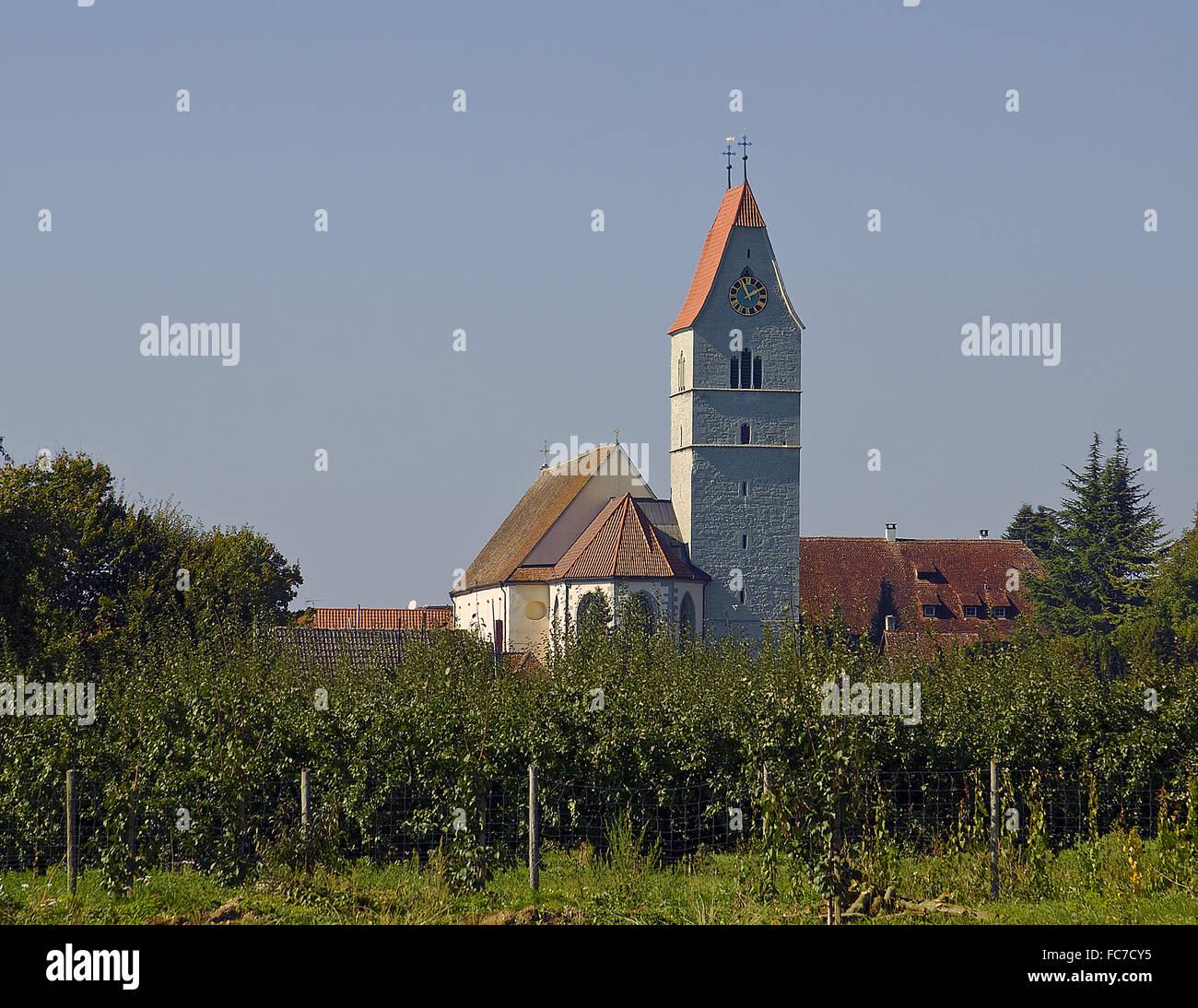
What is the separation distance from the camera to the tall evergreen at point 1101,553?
68.0 metres

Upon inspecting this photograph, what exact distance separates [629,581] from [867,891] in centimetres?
4495

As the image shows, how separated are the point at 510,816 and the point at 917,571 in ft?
195

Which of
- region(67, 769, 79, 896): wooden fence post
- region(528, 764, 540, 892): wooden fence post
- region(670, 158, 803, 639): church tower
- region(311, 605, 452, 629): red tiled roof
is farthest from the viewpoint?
region(311, 605, 452, 629): red tiled roof

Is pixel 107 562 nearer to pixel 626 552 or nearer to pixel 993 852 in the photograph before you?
pixel 626 552

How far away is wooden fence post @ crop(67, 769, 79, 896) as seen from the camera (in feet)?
Answer: 50.5

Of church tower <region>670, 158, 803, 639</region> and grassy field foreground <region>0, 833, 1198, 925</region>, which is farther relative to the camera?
church tower <region>670, 158, 803, 639</region>

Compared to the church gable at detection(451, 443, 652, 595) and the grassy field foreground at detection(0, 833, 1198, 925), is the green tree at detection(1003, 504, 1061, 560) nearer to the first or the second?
the church gable at detection(451, 443, 652, 595)

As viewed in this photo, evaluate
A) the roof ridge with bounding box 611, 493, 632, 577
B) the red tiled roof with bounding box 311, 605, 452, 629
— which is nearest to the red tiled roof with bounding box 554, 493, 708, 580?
the roof ridge with bounding box 611, 493, 632, 577

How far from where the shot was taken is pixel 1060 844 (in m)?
17.3

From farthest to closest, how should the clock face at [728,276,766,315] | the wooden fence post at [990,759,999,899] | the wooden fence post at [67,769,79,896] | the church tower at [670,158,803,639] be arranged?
the clock face at [728,276,766,315] < the church tower at [670,158,803,639] < the wooden fence post at [67,769,79,896] < the wooden fence post at [990,759,999,899]

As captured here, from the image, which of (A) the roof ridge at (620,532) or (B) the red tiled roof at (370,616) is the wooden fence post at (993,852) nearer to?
(A) the roof ridge at (620,532)

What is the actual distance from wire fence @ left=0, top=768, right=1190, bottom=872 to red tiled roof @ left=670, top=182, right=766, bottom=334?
149 feet
